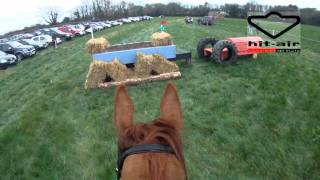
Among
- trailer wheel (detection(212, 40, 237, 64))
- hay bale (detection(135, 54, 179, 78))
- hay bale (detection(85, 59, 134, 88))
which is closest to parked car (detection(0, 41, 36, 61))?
hay bale (detection(85, 59, 134, 88))

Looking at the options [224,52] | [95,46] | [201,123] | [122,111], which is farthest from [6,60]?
[122,111]

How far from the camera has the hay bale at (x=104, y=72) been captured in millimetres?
12633

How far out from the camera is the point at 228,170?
26.5ft

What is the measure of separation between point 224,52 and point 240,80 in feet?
6.49

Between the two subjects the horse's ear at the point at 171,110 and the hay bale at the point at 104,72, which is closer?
the horse's ear at the point at 171,110

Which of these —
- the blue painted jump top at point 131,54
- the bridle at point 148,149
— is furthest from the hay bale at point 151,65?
the bridle at point 148,149

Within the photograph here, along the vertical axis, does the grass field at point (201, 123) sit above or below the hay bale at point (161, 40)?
below

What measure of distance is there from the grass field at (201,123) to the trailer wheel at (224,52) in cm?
30

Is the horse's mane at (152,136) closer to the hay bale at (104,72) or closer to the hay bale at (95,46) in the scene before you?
the hay bale at (104,72)

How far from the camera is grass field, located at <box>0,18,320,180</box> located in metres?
8.23

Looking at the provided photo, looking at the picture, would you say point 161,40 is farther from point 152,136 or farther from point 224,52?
point 152,136

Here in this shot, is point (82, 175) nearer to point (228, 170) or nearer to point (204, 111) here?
point (228, 170)

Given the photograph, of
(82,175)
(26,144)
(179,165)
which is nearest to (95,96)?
(26,144)

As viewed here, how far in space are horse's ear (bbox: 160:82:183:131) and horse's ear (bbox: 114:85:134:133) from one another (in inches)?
6.3
